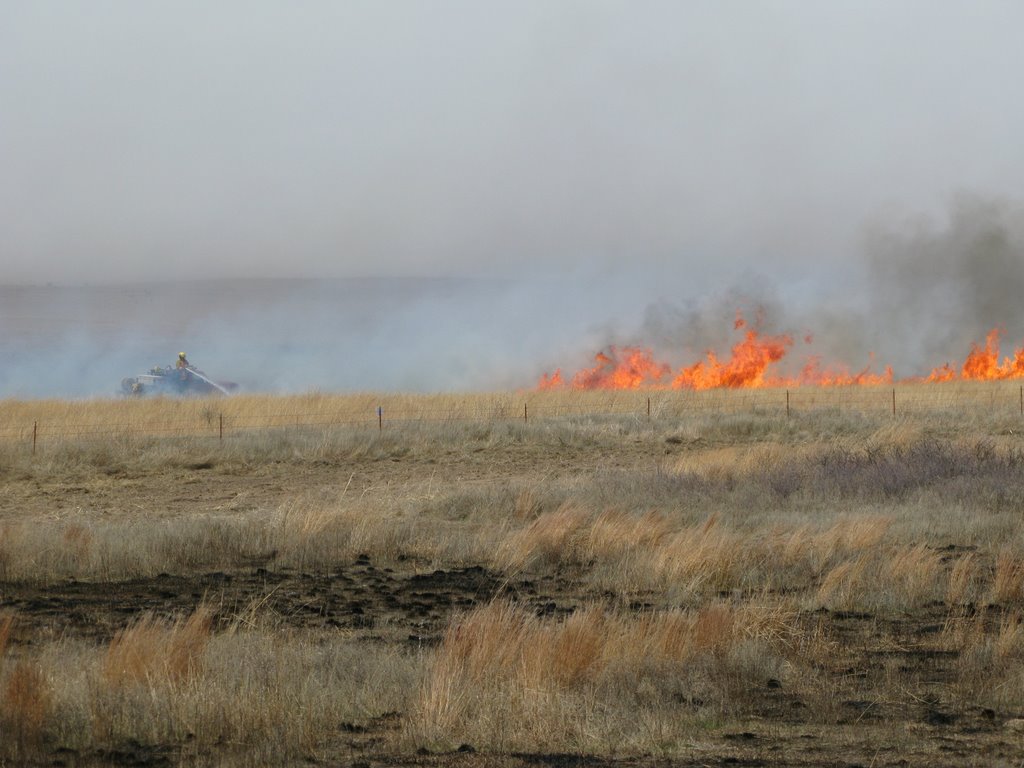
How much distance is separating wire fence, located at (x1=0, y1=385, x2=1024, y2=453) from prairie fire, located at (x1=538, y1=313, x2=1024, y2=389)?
20.7ft

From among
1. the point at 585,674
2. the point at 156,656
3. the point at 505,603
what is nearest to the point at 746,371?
the point at 505,603

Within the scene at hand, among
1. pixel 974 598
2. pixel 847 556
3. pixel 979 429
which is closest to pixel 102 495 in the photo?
pixel 847 556

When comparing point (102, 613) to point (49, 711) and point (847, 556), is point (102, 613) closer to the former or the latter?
point (49, 711)

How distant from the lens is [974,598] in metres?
11.4

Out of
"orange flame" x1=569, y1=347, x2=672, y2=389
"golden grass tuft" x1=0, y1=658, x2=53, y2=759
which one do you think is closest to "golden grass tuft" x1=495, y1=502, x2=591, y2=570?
"golden grass tuft" x1=0, y1=658, x2=53, y2=759

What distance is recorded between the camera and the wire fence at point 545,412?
27.5 meters

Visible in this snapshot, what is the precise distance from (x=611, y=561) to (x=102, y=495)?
10.7 m

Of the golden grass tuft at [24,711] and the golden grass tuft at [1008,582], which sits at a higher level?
the golden grass tuft at [1008,582]

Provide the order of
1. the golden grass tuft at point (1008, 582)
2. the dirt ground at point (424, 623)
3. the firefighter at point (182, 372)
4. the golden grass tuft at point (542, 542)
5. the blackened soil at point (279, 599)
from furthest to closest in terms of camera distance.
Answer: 1. the firefighter at point (182, 372)
2. the golden grass tuft at point (542, 542)
3. the golden grass tuft at point (1008, 582)
4. the blackened soil at point (279, 599)
5. the dirt ground at point (424, 623)

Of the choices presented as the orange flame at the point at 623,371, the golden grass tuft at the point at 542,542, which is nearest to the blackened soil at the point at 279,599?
the golden grass tuft at the point at 542,542

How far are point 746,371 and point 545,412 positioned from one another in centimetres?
1639

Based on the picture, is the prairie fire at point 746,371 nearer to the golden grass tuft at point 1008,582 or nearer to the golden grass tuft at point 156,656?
the golden grass tuft at point 1008,582

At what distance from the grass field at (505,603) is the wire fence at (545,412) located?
213 centimetres

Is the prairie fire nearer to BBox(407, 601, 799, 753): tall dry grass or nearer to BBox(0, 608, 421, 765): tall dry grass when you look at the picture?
BBox(407, 601, 799, 753): tall dry grass
